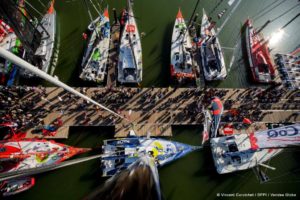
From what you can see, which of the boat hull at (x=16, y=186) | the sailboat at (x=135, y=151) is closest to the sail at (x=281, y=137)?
the sailboat at (x=135, y=151)

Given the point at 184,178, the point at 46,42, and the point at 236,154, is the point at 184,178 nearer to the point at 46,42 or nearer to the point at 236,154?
the point at 236,154

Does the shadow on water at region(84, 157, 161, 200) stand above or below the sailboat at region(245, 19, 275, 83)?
below

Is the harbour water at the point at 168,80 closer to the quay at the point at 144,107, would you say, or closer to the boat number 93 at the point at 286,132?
the quay at the point at 144,107

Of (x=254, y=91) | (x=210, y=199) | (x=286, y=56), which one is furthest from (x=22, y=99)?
(x=286, y=56)

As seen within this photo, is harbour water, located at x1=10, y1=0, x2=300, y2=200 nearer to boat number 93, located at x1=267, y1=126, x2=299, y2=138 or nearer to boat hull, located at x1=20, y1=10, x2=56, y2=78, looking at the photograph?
boat hull, located at x1=20, y1=10, x2=56, y2=78

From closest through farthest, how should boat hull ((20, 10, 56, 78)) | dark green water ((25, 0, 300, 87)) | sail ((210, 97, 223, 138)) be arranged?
1. sail ((210, 97, 223, 138))
2. boat hull ((20, 10, 56, 78))
3. dark green water ((25, 0, 300, 87))

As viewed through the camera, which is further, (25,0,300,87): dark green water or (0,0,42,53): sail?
(25,0,300,87): dark green water

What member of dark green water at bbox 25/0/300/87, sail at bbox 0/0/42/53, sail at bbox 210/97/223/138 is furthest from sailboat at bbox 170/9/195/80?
sail at bbox 0/0/42/53
